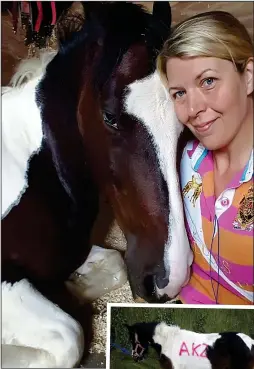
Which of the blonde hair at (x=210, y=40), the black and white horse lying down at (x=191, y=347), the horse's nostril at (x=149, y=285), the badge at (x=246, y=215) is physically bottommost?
the black and white horse lying down at (x=191, y=347)

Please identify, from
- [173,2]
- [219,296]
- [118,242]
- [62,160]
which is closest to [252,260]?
[219,296]

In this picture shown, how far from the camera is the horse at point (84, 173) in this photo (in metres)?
1.36

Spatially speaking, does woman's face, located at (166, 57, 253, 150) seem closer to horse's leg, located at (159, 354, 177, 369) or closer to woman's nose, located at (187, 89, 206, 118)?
woman's nose, located at (187, 89, 206, 118)

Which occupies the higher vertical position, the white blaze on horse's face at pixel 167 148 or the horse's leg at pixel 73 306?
the white blaze on horse's face at pixel 167 148

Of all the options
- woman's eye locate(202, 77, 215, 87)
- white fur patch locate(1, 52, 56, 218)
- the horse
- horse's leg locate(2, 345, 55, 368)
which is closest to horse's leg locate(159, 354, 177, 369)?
the horse

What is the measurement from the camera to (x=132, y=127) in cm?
136

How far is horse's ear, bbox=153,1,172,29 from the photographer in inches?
54.2

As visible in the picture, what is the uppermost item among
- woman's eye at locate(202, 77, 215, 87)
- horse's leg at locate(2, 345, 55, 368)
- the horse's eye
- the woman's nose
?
woman's eye at locate(202, 77, 215, 87)

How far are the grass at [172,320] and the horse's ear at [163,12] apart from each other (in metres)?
0.67

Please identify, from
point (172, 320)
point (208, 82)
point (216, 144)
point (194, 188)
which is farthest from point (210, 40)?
point (172, 320)

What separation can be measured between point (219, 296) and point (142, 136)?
0.42 m

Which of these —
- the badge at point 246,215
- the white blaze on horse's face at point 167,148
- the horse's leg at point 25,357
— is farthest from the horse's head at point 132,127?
the horse's leg at point 25,357

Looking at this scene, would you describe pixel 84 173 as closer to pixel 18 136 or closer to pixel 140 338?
pixel 18 136

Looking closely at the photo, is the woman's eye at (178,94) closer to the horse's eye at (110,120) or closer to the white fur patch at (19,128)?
the horse's eye at (110,120)
